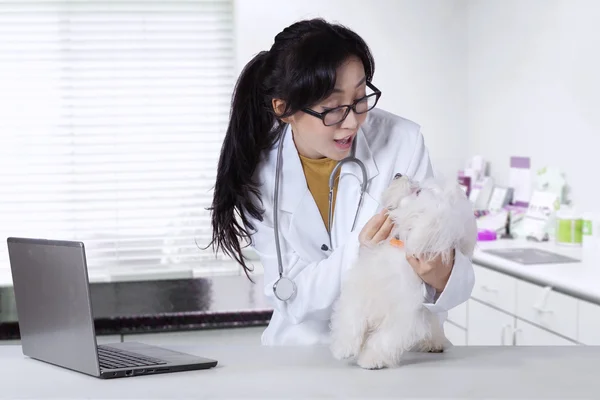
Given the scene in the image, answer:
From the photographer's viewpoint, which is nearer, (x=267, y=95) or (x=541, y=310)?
(x=267, y=95)

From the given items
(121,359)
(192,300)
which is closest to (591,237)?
(192,300)

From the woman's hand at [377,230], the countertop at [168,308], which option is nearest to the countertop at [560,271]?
the countertop at [168,308]

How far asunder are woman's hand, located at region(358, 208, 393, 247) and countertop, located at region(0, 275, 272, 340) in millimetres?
955

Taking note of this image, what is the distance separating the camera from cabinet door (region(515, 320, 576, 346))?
253 cm

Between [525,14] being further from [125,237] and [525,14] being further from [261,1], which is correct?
[125,237]

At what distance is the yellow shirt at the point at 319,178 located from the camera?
171 centimetres

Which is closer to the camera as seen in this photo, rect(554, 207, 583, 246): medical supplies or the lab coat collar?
the lab coat collar

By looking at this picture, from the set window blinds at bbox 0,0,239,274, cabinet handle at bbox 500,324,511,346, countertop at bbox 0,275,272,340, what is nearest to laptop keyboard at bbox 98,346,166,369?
countertop at bbox 0,275,272,340

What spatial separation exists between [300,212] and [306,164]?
0.12 metres

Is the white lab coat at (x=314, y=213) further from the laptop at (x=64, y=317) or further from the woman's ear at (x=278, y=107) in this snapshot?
the laptop at (x=64, y=317)

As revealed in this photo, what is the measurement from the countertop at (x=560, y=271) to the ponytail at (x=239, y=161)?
1.29 m

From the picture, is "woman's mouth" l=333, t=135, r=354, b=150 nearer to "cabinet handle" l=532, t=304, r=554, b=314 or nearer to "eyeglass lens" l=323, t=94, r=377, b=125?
"eyeglass lens" l=323, t=94, r=377, b=125

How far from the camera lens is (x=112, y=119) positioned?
4.11m

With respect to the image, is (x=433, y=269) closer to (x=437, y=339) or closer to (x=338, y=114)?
(x=437, y=339)
